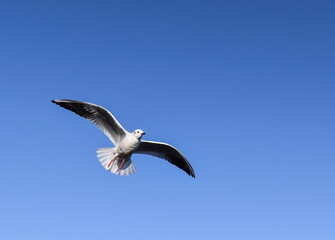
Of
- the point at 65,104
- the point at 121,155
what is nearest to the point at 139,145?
the point at 121,155

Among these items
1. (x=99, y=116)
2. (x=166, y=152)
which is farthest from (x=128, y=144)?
(x=166, y=152)

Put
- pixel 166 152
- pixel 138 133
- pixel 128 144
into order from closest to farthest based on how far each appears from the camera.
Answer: pixel 138 133, pixel 128 144, pixel 166 152

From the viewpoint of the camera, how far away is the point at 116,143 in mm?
18438

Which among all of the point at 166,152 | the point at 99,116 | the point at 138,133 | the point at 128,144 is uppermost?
the point at 166,152

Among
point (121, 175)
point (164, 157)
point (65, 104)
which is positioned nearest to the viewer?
point (65, 104)

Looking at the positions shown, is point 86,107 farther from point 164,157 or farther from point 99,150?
point 164,157

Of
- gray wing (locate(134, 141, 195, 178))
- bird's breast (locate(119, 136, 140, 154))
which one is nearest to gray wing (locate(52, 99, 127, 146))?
bird's breast (locate(119, 136, 140, 154))

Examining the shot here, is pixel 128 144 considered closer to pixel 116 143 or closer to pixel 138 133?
pixel 138 133

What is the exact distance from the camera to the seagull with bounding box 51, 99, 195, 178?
17656 millimetres

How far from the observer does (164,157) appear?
20188 millimetres

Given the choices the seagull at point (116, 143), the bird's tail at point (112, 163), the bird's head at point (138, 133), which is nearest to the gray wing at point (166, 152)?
the seagull at point (116, 143)

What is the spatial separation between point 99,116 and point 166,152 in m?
3.83

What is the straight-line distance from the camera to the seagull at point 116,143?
17.7 m

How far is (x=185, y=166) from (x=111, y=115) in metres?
4.77
